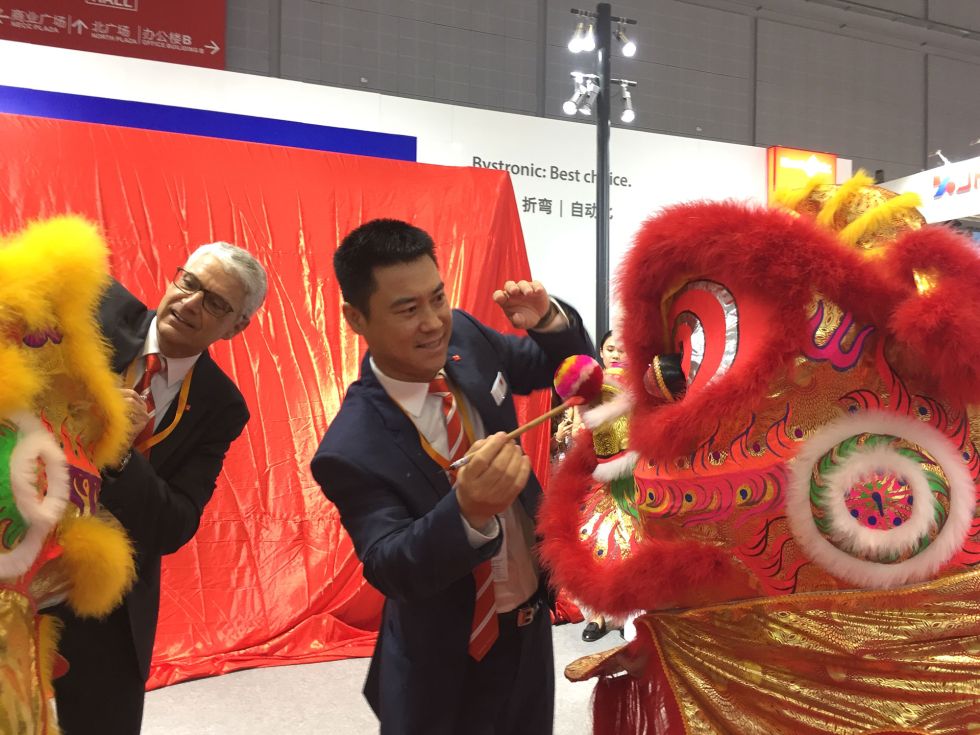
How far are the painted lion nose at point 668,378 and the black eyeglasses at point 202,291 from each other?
2.76 feet

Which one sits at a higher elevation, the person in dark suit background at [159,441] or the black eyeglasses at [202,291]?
the black eyeglasses at [202,291]

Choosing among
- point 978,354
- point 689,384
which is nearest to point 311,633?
Result: point 689,384

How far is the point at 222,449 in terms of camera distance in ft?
5.19

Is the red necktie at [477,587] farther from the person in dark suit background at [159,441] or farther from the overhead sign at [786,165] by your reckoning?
the overhead sign at [786,165]

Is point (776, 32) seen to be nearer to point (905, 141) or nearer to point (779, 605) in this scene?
point (905, 141)

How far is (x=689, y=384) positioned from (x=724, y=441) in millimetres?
94

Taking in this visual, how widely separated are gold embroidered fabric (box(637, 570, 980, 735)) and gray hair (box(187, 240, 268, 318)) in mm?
1004

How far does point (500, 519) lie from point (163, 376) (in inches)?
28.7

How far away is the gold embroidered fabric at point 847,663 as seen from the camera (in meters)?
0.97

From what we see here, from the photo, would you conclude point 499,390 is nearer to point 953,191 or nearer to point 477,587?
point 477,587

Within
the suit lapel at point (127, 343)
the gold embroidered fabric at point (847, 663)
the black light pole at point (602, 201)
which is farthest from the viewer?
the black light pole at point (602, 201)

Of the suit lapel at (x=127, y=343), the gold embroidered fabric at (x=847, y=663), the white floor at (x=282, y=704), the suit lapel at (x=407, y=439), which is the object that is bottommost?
the white floor at (x=282, y=704)

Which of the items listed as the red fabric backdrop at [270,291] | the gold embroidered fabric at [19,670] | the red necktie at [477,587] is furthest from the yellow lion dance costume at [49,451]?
the red fabric backdrop at [270,291]

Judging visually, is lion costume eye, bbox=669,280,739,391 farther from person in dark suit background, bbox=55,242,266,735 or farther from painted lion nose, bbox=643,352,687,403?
person in dark suit background, bbox=55,242,266,735
